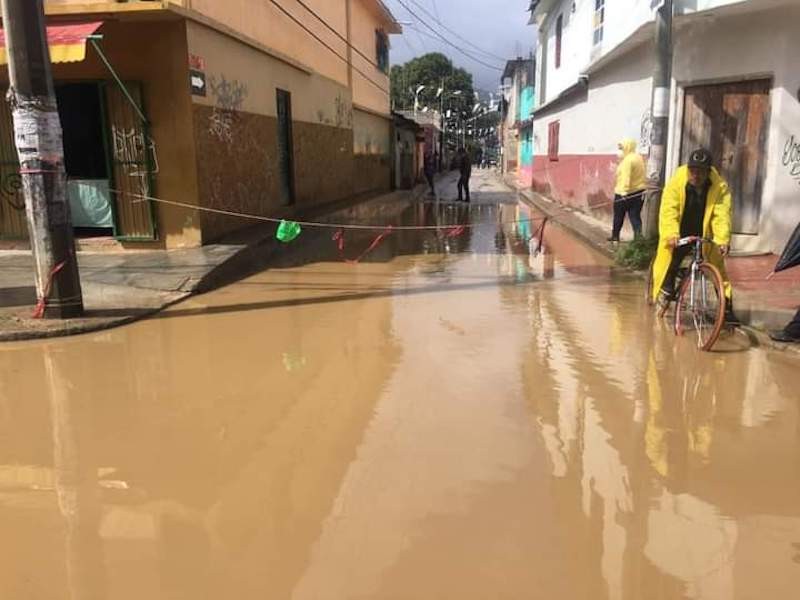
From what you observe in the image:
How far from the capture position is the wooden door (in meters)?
10.2

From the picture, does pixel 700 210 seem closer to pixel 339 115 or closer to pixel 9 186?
pixel 9 186

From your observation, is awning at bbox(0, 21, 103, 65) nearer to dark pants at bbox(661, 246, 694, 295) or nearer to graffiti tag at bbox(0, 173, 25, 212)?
graffiti tag at bbox(0, 173, 25, 212)

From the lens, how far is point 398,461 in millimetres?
4102

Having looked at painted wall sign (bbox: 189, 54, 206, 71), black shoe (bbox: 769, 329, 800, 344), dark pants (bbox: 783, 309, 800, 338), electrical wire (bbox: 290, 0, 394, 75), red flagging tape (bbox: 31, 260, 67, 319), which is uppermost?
electrical wire (bbox: 290, 0, 394, 75)

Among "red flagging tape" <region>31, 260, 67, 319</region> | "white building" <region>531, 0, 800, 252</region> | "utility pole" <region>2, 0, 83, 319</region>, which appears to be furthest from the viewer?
"white building" <region>531, 0, 800, 252</region>

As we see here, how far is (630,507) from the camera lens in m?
3.59

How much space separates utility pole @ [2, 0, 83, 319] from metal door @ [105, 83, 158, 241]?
348 centimetres

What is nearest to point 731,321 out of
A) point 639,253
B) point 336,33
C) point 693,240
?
point 693,240

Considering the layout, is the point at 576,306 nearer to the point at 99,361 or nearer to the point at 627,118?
the point at 99,361

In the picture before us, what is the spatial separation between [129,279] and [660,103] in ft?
24.0

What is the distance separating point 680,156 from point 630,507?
363 inches

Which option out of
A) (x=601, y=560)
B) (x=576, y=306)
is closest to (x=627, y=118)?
(x=576, y=306)

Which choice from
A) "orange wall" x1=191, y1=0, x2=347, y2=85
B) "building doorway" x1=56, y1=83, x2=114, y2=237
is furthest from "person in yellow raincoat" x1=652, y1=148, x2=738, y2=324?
"building doorway" x1=56, y1=83, x2=114, y2=237

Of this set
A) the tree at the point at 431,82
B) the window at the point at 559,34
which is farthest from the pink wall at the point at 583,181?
the tree at the point at 431,82
